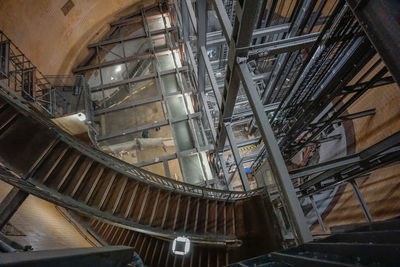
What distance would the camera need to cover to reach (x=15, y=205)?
4152mm

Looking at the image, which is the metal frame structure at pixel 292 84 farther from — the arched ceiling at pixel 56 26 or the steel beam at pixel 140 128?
the arched ceiling at pixel 56 26

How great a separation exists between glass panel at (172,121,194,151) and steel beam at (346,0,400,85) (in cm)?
998

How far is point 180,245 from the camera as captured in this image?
20.0ft

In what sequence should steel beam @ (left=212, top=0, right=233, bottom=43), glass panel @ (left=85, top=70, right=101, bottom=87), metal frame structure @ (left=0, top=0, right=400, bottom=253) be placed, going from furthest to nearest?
glass panel @ (left=85, top=70, right=101, bottom=87)
steel beam @ (left=212, top=0, right=233, bottom=43)
metal frame structure @ (left=0, top=0, right=400, bottom=253)

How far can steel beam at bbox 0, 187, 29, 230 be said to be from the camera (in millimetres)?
4012

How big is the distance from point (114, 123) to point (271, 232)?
32.8 ft

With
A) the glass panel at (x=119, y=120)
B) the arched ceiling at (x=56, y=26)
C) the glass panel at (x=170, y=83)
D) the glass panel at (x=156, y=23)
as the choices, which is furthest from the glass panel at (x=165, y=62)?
the arched ceiling at (x=56, y=26)

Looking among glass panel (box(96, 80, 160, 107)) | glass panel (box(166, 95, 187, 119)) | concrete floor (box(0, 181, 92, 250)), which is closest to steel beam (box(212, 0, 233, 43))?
concrete floor (box(0, 181, 92, 250))

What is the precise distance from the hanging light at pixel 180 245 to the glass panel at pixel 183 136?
575 cm

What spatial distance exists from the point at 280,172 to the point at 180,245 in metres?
4.00

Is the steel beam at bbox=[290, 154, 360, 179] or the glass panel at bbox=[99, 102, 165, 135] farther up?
the glass panel at bbox=[99, 102, 165, 135]

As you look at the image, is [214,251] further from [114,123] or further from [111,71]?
[111,71]

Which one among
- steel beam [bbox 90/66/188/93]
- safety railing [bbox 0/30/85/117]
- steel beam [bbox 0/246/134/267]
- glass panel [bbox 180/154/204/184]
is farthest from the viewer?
steel beam [bbox 90/66/188/93]

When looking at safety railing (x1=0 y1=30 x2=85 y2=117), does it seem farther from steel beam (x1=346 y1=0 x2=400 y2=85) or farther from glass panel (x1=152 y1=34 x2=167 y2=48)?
steel beam (x1=346 y1=0 x2=400 y2=85)
